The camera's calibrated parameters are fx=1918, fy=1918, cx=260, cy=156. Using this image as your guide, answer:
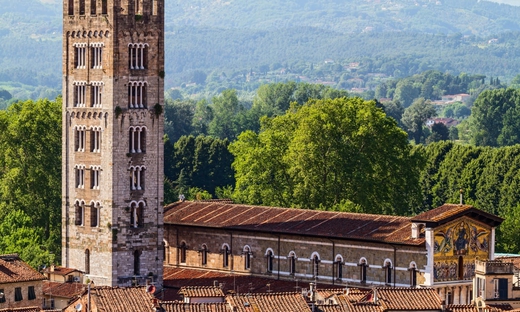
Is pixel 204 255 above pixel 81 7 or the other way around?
the other way around

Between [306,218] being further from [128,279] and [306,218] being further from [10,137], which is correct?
[10,137]

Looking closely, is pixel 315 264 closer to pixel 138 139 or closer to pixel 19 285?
pixel 138 139

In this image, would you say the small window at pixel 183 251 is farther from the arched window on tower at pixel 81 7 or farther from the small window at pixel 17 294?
the small window at pixel 17 294

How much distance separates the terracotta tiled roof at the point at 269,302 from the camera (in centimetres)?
6962

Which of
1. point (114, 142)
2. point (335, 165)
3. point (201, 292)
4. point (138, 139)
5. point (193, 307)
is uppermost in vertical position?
point (138, 139)

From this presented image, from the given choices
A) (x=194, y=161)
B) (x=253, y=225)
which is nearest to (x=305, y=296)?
(x=253, y=225)

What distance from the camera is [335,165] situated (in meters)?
122

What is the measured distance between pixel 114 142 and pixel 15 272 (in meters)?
10.0

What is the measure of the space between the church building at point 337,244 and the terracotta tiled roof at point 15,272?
11875 mm

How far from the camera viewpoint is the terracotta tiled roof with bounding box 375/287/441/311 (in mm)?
71500

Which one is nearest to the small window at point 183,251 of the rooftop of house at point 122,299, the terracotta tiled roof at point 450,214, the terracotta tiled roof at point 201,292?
the terracotta tiled roof at point 450,214

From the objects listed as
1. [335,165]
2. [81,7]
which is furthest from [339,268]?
[335,165]

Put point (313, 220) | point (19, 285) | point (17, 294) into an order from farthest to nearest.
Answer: point (313, 220) → point (19, 285) → point (17, 294)

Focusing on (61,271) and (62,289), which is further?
(61,271)
